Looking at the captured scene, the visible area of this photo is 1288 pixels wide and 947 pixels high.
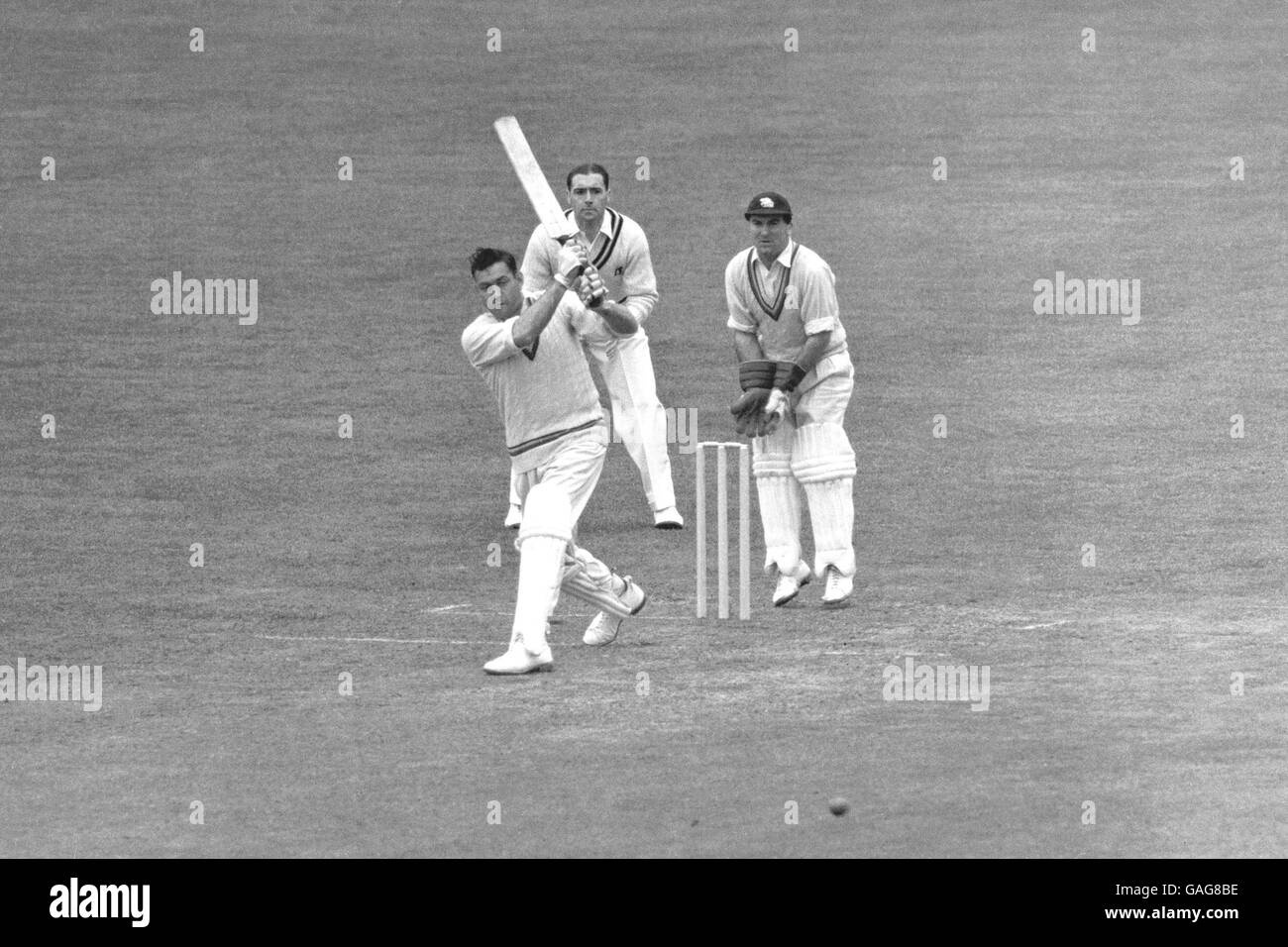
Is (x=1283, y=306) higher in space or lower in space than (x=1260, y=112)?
lower

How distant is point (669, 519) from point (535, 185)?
13.6 feet

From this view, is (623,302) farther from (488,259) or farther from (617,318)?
(488,259)

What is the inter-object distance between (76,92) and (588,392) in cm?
2018

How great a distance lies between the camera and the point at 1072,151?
2858 centimetres

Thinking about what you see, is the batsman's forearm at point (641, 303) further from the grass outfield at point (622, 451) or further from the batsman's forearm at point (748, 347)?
the grass outfield at point (622, 451)

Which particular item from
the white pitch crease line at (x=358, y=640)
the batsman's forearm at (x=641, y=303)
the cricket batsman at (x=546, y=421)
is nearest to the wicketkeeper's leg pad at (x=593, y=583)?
the cricket batsman at (x=546, y=421)

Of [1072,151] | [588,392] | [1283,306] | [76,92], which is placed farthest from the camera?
[76,92]

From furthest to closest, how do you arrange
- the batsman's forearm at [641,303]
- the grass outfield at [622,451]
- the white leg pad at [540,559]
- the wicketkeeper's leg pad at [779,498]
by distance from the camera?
the batsman's forearm at [641,303]
the wicketkeeper's leg pad at [779,498]
the white leg pad at [540,559]
the grass outfield at [622,451]

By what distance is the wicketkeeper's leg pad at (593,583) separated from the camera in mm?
13266

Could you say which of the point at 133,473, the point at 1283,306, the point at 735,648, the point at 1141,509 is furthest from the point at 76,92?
the point at 735,648

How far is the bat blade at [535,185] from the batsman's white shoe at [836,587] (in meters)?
2.60

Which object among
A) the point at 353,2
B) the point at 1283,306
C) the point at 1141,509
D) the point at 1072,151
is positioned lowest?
the point at 1141,509

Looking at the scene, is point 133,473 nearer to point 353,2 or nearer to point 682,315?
point 682,315

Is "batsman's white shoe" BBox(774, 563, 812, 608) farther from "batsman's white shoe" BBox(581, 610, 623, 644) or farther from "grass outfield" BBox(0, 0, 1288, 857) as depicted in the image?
"batsman's white shoe" BBox(581, 610, 623, 644)
